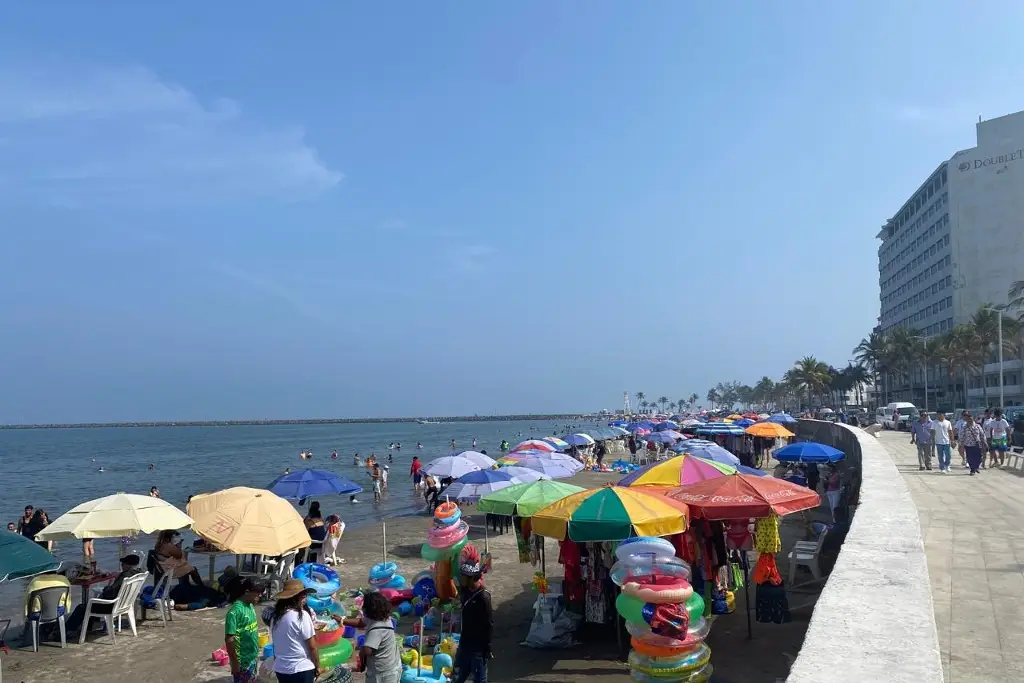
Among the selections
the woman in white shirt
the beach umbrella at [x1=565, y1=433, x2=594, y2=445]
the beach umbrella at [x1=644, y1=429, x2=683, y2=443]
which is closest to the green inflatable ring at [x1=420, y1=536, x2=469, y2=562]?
the woman in white shirt

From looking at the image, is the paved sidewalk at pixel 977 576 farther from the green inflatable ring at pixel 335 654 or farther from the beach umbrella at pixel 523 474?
the beach umbrella at pixel 523 474

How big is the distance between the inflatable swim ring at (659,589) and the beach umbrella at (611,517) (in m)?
0.74

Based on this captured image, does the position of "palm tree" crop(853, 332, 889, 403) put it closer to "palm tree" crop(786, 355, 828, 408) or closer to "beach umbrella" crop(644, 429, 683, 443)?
"palm tree" crop(786, 355, 828, 408)

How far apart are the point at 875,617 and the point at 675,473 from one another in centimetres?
625

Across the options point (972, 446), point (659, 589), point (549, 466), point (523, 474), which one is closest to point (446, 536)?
point (659, 589)

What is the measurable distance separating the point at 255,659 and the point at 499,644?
9.96ft

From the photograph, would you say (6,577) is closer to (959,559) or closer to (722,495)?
(722,495)

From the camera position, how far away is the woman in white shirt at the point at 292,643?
5.64 meters

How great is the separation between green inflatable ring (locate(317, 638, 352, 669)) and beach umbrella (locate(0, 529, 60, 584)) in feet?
9.64

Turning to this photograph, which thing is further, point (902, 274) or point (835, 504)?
point (902, 274)

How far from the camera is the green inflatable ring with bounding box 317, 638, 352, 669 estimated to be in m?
7.13

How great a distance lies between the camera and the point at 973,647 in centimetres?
503

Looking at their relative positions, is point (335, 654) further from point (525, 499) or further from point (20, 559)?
point (20, 559)

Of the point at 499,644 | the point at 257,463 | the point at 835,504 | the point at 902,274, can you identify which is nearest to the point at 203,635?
the point at 499,644
